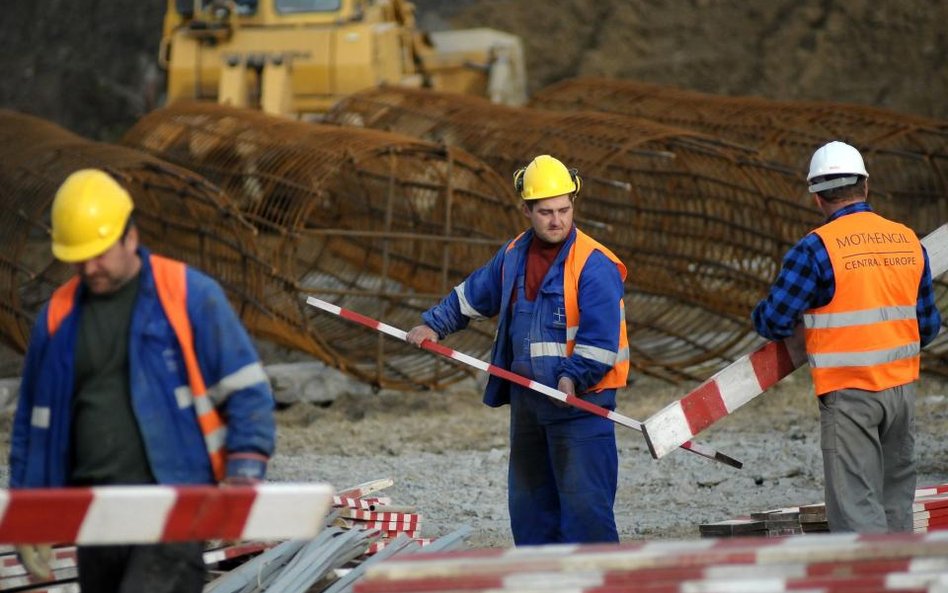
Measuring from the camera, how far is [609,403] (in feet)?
20.2

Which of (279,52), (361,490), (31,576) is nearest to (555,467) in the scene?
(361,490)

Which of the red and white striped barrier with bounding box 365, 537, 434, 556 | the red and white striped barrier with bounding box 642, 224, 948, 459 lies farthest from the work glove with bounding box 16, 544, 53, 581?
the red and white striped barrier with bounding box 642, 224, 948, 459

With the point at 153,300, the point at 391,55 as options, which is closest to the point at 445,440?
the point at 153,300

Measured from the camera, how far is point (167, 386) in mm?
4289

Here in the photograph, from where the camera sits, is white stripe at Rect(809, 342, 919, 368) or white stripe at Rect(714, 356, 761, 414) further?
white stripe at Rect(714, 356, 761, 414)

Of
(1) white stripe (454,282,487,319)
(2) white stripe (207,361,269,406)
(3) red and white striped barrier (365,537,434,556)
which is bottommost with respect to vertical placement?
(3) red and white striped barrier (365,537,434,556)

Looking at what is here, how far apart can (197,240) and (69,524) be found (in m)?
8.27

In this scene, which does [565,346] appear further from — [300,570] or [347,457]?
[347,457]

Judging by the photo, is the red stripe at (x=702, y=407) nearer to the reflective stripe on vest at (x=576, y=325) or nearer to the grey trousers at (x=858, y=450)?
the reflective stripe on vest at (x=576, y=325)

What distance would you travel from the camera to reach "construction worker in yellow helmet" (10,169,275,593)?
426 centimetres

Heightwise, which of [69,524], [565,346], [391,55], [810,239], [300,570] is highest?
[391,55]

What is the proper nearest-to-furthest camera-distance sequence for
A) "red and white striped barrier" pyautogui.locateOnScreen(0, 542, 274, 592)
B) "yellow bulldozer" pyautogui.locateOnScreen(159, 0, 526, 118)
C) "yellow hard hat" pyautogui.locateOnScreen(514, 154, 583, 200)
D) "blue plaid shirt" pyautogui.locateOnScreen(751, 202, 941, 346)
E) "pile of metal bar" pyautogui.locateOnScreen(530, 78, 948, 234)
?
1. "red and white striped barrier" pyautogui.locateOnScreen(0, 542, 274, 592)
2. "blue plaid shirt" pyautogui.locateOnScreen(751, 202, 941, 346)
3. "yellow hard hat" pyautogui.locateOnScreen(514, 154, 583, 200)
4. "pile of metal bar" pyautogui.locateOnScreen(530, 78, 948, 234)
5. "yellow bulldozer" pyautogui.locateOnScreen(159, 0, 526, 118)

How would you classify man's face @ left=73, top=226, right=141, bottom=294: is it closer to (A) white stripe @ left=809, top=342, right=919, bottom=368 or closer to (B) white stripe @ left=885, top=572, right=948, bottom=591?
(B) white stripe @ left=885, top=572, right=948, bottom=591

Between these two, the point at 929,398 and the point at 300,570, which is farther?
the point at 929,398
